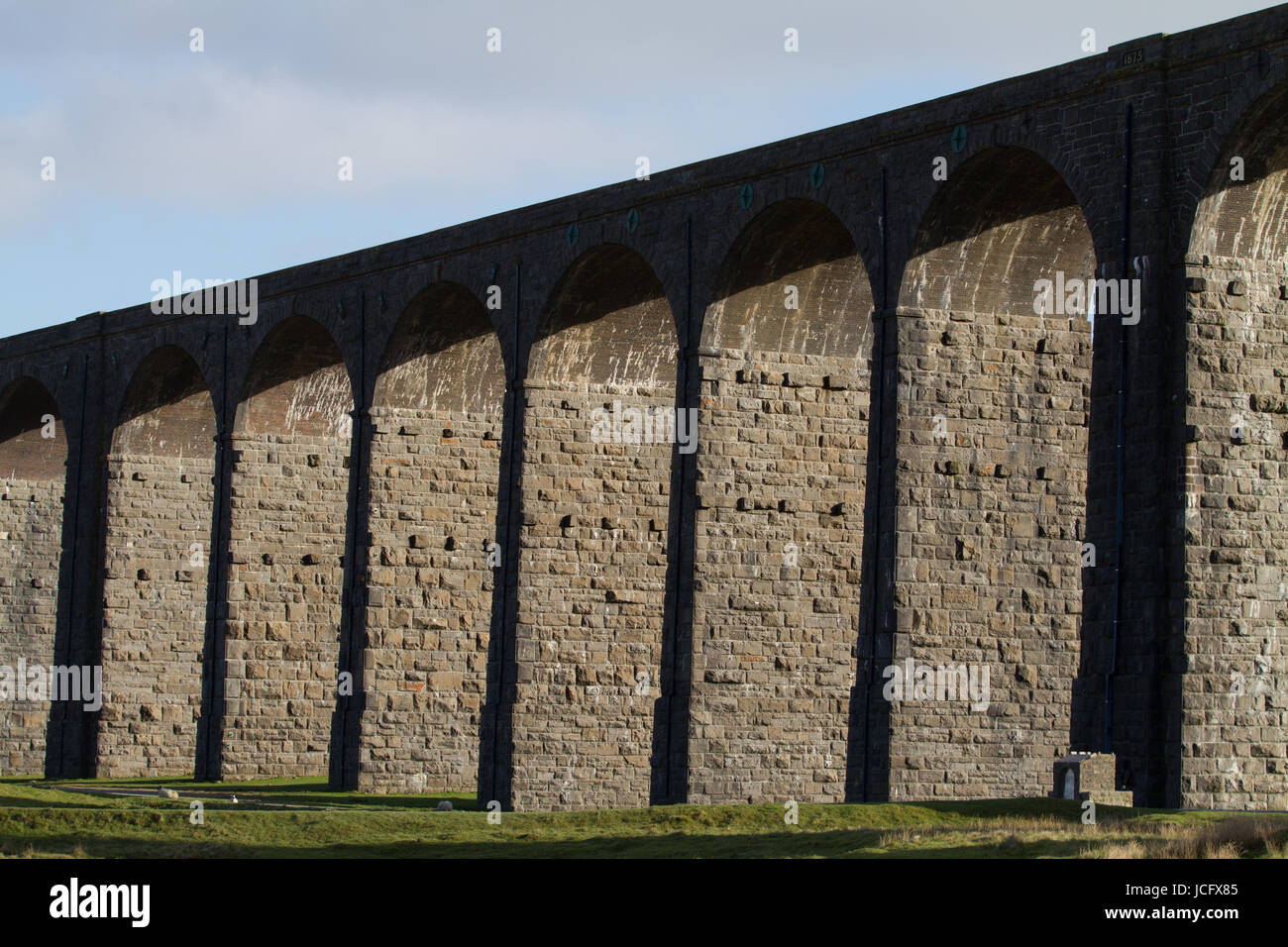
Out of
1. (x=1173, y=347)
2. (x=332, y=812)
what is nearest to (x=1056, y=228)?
(x=1173, y=347)

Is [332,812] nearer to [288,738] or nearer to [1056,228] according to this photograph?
[1056,228]

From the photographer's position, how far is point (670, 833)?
2031 cm

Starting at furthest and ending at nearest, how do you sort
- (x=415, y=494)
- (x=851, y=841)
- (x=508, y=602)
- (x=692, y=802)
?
(x=415, y=494)
(x=508, y=602)
(x=692, y=802)
(x=851, y=841)

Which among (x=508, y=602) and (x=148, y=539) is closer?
(x=508, y=602)

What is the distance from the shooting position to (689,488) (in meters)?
27.7

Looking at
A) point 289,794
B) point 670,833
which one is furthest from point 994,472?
point 289,794

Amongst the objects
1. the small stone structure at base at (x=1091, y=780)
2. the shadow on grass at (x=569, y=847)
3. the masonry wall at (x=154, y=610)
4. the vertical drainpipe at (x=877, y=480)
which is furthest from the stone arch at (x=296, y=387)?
the small stone structure at base at (x=1091, y=780)

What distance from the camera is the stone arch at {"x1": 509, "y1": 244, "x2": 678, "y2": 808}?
29.9 metres

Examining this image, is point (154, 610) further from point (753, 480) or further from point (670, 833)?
point (670, 833)

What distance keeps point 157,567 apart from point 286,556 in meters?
4.42

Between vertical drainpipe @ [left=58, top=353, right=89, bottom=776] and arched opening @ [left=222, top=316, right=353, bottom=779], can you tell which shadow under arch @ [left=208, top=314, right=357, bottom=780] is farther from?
vertical drainpipe @ [left=58, top=353, right=89, bottom=776]

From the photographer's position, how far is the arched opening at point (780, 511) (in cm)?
2730
